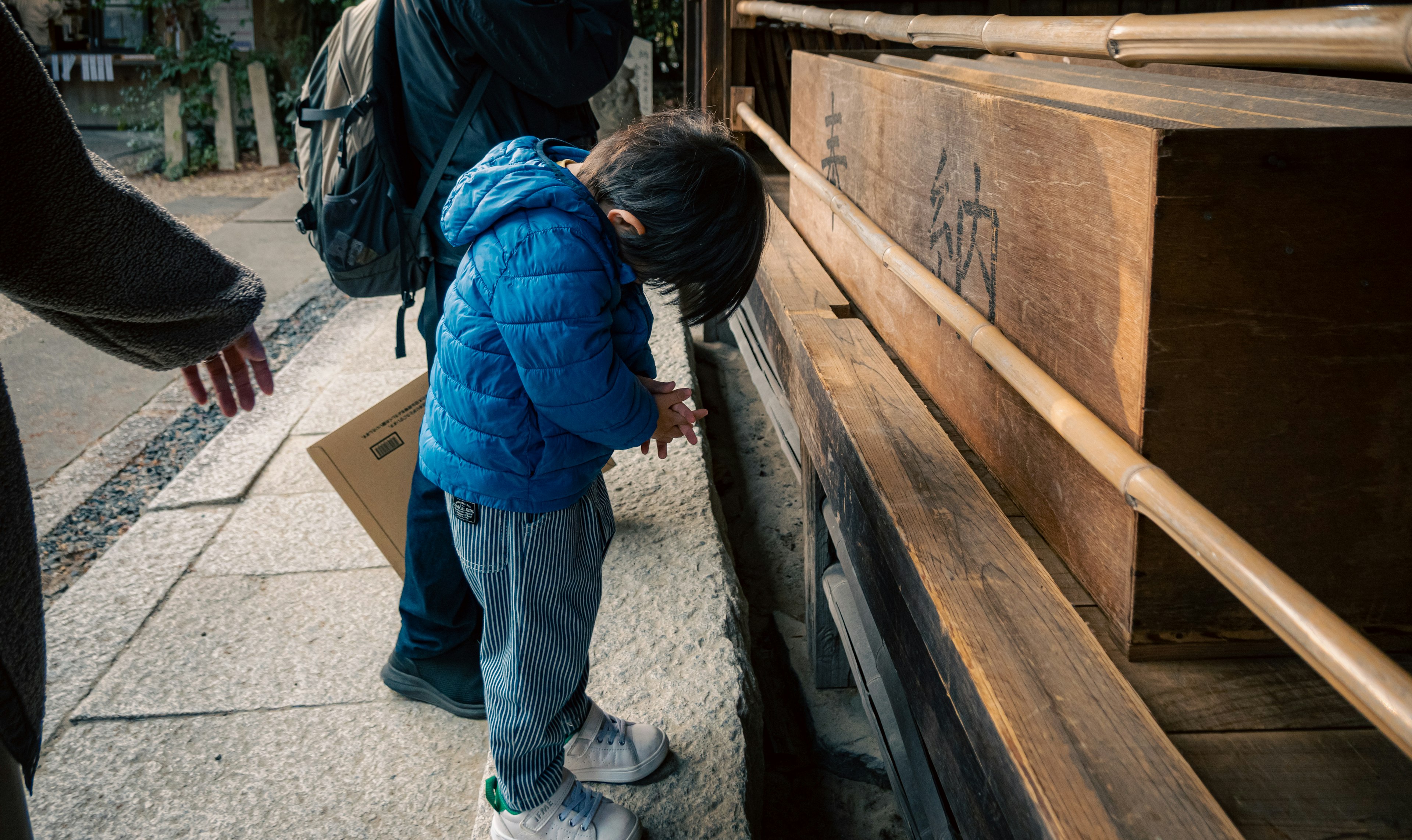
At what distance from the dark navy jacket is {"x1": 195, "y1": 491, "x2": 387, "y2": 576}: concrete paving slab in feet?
4.82

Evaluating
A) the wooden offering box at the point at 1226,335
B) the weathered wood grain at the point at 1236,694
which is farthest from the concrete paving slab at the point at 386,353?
the weathered wood grain at the point at 1236,694

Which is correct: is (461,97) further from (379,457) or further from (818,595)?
(818,595)

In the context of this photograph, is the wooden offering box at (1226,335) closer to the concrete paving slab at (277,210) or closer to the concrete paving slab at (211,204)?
the concrete paving slab at (277,210)

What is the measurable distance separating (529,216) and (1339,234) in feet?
3.32

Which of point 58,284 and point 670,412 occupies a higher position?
point 58,284

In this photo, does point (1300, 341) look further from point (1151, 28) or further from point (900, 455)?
point (900, 455)

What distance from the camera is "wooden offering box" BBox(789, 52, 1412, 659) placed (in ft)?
3.07

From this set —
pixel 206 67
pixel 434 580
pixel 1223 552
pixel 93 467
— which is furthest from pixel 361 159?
pixel 206 67

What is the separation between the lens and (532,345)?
4.52 ft

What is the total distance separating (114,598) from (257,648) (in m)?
0.60

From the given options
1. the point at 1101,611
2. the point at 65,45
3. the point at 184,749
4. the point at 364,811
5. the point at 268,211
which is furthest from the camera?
the point at 65,45

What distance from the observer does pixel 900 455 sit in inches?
59.8

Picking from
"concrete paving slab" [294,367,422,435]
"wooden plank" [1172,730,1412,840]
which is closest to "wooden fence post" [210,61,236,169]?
"concrete paving slab" [294,367,422,435]

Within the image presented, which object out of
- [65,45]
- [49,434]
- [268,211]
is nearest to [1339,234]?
[49,434]
